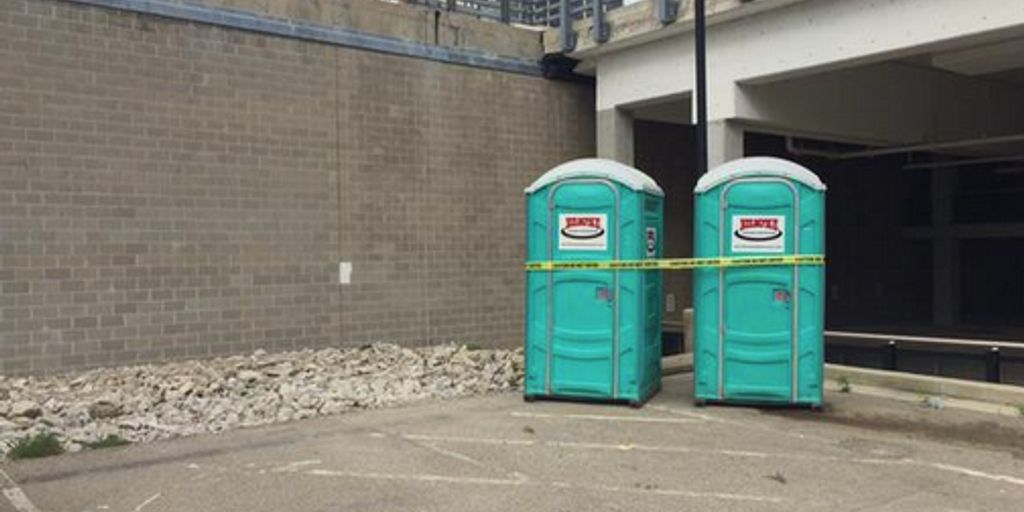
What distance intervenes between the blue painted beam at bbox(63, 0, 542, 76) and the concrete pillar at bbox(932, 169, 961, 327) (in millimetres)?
12573

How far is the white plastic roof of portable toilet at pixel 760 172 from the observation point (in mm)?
8773

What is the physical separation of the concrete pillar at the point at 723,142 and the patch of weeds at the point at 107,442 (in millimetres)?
8309

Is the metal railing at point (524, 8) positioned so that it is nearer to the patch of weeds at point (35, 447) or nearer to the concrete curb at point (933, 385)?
the concrete curb at point (933, 385)

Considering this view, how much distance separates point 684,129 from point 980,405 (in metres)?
8.74

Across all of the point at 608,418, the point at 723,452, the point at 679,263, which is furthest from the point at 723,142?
the point at 723,452

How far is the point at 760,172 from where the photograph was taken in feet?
29.1

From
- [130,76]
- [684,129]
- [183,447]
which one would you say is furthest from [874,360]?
[130,76]

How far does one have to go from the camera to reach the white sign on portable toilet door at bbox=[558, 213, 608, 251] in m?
9.25

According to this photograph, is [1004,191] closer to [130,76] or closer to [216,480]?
[130,76]

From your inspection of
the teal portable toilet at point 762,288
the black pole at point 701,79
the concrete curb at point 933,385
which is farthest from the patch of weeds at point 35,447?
the concrete curb at point 933,385

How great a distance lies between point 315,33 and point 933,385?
8.35m

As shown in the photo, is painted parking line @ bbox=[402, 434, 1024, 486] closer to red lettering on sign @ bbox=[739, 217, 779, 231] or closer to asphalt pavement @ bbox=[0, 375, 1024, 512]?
asphalt pavement @ bbox=[0, 375, 1024, 512]

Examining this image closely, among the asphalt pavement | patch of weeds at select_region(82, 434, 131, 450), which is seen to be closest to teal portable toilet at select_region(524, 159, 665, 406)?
the asphalt pavement

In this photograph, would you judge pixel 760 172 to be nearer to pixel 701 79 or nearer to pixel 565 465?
pixel 701 79
